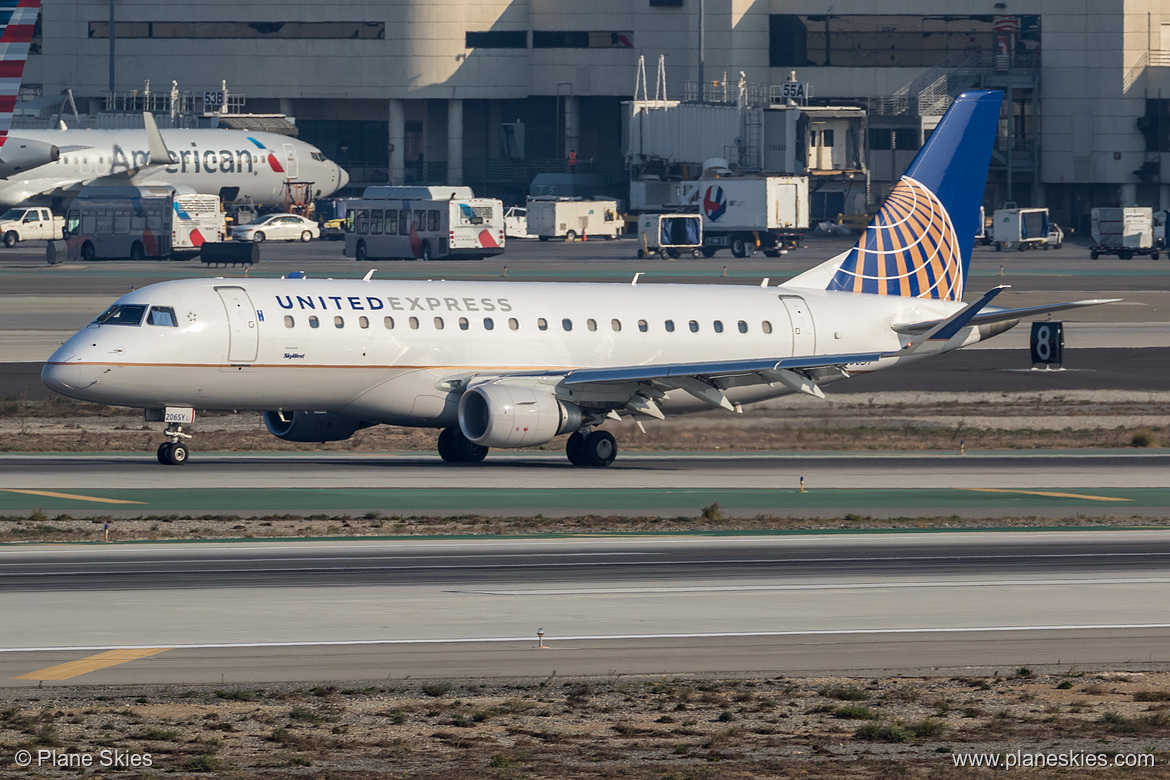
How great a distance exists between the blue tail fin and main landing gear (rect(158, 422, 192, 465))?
19.0 m

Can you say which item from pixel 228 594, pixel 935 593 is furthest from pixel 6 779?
pixel 935 593

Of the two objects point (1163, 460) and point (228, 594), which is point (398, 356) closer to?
point (228, 594)

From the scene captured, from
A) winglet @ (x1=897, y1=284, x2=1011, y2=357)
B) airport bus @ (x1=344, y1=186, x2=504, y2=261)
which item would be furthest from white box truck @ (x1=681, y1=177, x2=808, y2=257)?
winglet @ (x1=897, y1=284, x2=1011, y2=357)

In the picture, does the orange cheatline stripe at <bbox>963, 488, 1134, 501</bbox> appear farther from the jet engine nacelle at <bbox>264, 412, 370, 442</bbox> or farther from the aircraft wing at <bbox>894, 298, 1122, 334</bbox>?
the jet engine nacelle at <bbox>264, 412, 370, 442</bbox>

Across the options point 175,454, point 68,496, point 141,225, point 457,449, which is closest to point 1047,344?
point 457,449

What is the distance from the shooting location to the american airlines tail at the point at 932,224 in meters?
50.3

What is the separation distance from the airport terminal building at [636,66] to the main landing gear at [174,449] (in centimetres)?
11772

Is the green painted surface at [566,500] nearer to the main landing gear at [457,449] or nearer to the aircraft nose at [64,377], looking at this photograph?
the aircraft nose at [64,377]

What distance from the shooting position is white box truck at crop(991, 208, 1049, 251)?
145250 millimetres

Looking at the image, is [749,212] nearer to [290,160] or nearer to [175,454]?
[290,160]

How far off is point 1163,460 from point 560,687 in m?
31.3

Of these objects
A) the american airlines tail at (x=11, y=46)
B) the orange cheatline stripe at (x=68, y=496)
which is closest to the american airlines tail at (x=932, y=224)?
the orange cheatline stripe at (x=68, y=496)

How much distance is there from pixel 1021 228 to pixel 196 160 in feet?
226

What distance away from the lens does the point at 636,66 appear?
601 ft
